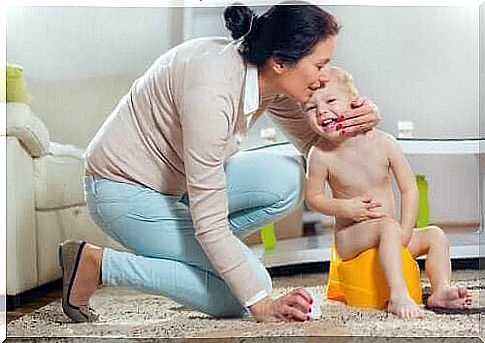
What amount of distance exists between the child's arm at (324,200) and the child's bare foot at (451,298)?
12cm

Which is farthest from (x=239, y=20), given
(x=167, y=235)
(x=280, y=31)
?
(x=167, y=235)

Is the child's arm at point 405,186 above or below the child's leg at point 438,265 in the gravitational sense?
above

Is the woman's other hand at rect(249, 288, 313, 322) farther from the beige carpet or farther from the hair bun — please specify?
the hair bun

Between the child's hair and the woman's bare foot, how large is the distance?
14.3 inches

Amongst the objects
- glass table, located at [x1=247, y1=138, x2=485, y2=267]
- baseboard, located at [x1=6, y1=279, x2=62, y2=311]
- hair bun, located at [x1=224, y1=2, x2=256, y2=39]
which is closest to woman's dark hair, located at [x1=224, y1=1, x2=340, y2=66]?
hair bun, located at [x1=224, y1=2, x2=256, y2=39]

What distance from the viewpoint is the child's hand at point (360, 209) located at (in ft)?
3.95

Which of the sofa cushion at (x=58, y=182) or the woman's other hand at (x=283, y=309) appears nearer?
the woman's other hand at (x=283, y=309)

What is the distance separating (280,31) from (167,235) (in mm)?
289

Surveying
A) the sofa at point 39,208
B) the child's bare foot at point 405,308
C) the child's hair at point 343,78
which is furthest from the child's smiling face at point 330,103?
the child's bare foot at point 405,308

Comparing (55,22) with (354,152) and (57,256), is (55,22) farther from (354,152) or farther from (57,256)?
(354,152)

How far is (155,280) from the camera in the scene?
1.19m

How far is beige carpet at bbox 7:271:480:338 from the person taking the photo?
113 centimetres

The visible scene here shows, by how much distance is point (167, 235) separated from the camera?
46.9 inches

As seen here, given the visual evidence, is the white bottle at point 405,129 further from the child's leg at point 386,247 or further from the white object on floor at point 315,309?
the white object on floor at point 315,309
